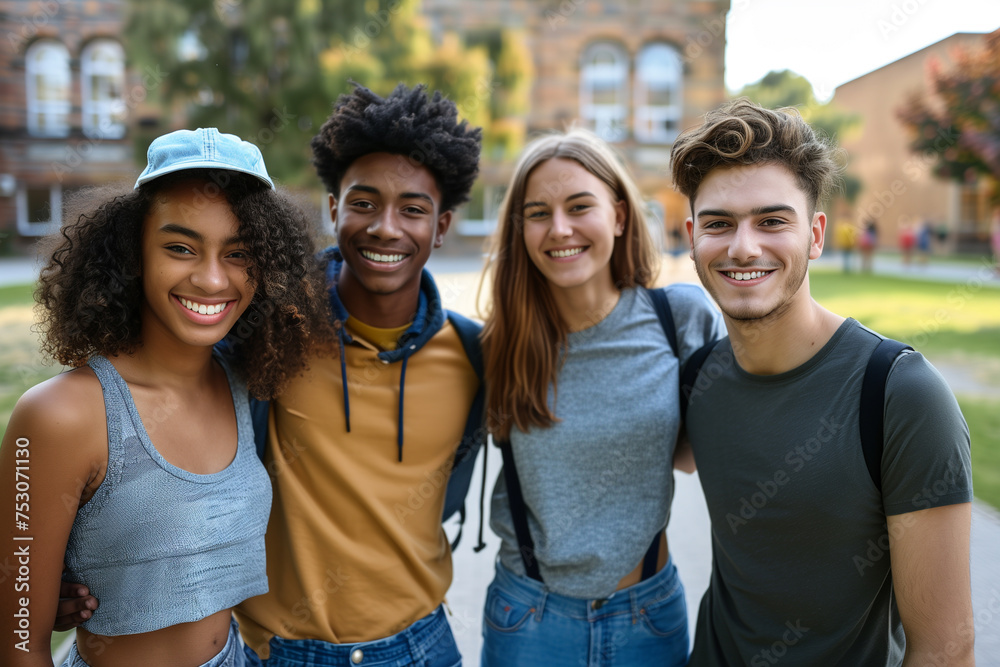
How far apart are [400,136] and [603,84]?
24.3 meters

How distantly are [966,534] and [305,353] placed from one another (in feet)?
6.15

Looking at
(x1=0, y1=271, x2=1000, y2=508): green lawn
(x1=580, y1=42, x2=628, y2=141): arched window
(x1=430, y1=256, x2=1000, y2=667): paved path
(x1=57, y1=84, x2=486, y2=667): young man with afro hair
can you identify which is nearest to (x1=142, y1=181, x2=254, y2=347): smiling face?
(x1=57, y1=84, x2=486, y2=667): young man with afro hair

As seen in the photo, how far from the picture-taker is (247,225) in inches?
79.9

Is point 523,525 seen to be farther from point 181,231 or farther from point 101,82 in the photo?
point 101,82

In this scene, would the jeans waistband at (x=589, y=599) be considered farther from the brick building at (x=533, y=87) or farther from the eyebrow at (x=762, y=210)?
the brick building at (x=533, y=87)

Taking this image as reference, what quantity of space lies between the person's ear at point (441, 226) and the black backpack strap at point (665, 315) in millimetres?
835

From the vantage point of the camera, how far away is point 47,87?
24.6 metres

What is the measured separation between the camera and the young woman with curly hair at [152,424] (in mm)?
1716

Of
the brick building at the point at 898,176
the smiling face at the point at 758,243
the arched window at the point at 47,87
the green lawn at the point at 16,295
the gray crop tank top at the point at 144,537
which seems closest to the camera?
the gray crop tank top at the point at 144,537

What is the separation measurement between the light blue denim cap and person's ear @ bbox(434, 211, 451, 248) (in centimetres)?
93

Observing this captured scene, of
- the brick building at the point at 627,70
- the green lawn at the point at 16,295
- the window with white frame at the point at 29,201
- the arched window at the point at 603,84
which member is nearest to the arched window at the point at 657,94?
the brick building at the point at 627,70

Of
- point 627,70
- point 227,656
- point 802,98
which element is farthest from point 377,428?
point 802,98

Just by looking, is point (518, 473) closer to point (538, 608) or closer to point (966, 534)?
point (538, 608)

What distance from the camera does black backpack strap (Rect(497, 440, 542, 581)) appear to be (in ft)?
7.96
